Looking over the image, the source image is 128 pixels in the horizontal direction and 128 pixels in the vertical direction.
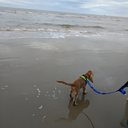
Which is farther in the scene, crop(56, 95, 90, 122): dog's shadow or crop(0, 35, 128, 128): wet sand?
crop(56, 95, 90, 122): dog's shadow

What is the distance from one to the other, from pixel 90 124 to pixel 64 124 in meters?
0.59

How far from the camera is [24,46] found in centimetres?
1244

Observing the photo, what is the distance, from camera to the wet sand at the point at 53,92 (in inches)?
200

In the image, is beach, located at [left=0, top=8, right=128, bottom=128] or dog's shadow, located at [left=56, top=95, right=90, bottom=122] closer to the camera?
beach, located at [left=0, top=8, right=128, bottom=128]

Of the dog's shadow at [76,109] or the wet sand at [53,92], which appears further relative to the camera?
the dog's shadow at [76,109]

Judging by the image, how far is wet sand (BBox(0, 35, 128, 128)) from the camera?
5082mm

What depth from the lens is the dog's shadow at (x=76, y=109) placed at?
523 cm

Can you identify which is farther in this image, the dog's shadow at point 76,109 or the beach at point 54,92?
the dog's shadow at point 76,109

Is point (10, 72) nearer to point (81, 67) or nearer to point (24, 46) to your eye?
point (81, 67)

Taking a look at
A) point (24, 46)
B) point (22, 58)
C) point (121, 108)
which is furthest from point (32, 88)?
point (24, 46)

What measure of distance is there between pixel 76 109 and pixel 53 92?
3.56 feet

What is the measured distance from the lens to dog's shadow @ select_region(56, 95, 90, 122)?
5234 millimetres

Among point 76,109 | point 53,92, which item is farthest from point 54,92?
point 76,109

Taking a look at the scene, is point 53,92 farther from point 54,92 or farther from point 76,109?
point 76,109
